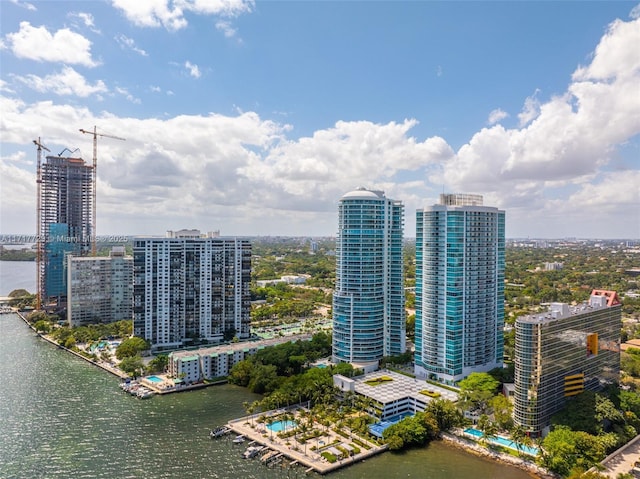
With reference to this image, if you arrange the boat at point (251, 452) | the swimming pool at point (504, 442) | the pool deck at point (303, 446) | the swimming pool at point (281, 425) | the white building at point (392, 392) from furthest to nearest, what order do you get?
1. the white building at point (392, 392)
2. the swimming pool at point (281, 425)
3. the boat at point (251, 452)
4. the swimming pool at point (504, 442)
5. the pool deck at point (303, 446)

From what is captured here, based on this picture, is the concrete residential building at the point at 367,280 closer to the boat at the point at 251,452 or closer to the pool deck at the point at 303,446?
the pool deck at the point at 303,446

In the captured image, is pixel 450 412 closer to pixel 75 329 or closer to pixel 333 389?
pixel 333 389

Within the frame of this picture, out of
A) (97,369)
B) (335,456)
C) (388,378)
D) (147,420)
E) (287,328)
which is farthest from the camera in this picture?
(287,328)

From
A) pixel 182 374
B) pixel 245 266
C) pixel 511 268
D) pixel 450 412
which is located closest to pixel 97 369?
pixel 182 374

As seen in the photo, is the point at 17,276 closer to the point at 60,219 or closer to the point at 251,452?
the point at 60,219

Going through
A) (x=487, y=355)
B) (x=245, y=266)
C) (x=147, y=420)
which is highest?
(x=245, y=266)

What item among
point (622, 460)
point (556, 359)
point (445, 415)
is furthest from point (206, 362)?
point (622, 460)

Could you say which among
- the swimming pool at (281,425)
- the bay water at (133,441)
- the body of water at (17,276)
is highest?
the body of water at (17,276)

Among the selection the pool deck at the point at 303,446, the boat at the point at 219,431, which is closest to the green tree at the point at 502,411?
the pool deck at the point at 303,446
